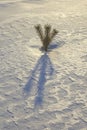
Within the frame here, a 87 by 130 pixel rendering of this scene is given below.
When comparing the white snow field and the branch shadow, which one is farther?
the branch shadow

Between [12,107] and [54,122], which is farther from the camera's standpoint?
[12,107]

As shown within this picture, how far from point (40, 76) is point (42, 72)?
9 cm

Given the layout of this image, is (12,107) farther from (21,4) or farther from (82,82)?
(21,4)

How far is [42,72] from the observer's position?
3746mm

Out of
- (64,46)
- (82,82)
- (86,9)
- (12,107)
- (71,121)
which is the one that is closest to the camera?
(71,121)

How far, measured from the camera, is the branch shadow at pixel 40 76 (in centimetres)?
334

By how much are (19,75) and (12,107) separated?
602 mm

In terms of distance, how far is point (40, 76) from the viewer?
3.67 metres

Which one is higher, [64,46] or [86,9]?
[86,9]

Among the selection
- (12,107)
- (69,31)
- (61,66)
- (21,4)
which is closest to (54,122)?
(12,107)

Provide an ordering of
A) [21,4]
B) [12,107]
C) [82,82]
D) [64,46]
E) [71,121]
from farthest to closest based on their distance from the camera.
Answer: [21,4], [64,46], [82,82], [12,107], [71,121]

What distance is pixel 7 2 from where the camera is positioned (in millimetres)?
6102

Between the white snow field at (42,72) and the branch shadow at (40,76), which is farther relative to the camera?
the branch shadow at (40,76)

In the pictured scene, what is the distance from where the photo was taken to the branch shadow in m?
3.34
